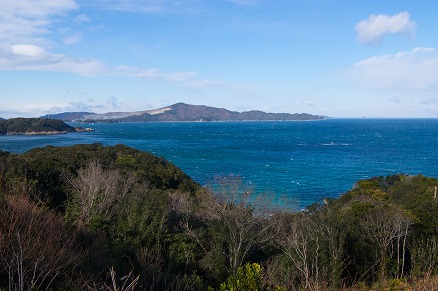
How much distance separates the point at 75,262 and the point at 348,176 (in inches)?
1556

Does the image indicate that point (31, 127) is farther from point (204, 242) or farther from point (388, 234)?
point (388, 234)

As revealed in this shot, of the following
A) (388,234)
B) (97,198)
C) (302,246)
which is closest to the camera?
(302,246)

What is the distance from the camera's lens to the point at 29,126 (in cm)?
11050

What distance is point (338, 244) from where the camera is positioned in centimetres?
1285

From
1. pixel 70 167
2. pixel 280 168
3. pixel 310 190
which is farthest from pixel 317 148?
pixel 70 167

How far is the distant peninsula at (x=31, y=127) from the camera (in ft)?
348

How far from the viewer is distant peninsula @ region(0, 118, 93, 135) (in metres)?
106

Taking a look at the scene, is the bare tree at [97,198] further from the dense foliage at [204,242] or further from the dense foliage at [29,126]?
the dense foliage at [29,126]

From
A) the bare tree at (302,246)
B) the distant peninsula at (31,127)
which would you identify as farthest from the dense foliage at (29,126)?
the bare tree at (302,246)

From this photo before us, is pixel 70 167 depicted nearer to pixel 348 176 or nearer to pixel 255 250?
pixel 255 250

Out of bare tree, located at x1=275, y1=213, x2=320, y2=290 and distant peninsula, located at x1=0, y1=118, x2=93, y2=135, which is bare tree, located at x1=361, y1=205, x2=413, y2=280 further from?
distant peninsula, located at x1=0, y1=118, x2=93, y2=135

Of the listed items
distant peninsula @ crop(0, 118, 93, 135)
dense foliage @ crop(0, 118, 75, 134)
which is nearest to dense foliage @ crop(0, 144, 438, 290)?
distant peninsula @ crop(0, 118, 93, 135)

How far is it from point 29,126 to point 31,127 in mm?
2100

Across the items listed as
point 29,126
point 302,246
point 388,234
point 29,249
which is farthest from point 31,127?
point 29,249
